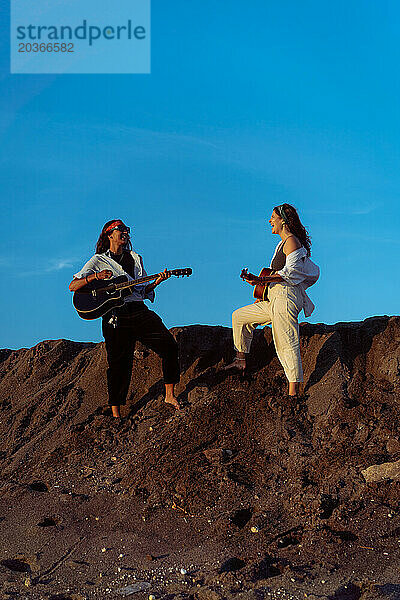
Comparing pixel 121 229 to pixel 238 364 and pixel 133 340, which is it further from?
pixel 238 364

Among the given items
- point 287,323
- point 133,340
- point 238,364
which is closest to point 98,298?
point 133,340

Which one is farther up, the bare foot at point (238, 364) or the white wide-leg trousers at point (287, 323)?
the white wide-leg trousers at point (287, 323)

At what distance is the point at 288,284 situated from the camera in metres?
8.92

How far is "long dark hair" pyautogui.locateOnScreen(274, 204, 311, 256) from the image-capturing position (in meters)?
8.87

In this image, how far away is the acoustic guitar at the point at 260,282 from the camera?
8742 mm

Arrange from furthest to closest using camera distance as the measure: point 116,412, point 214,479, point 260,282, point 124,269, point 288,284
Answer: point 116,412
point 124,269
point 288,284
point 260,282
point 214,479

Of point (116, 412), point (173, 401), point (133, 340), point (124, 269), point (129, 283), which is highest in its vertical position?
point (124, 269)

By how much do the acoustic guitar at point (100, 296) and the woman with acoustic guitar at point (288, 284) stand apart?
1.82 meters

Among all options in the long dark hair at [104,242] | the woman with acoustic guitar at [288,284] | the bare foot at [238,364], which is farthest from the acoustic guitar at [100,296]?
the bare foot at [238,364]

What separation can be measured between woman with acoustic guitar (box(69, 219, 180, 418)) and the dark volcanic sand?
0.55 metres

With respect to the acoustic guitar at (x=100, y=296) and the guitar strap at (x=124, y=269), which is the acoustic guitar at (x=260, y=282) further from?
the guitar strap at (x=124, y=269)

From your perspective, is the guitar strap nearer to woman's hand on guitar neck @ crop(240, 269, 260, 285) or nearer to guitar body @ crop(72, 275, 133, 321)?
guitar body @ crop(72, 275, 133, 321)

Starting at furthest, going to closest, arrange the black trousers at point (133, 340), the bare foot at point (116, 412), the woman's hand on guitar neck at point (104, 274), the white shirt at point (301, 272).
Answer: the bare foot at point (116, 412) → the black trousers at point (133, 340) → the woman's hand on guitar neck at point (104, 274) → the white shirt at point (301, 272)

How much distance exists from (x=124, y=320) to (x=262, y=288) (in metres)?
2.10
